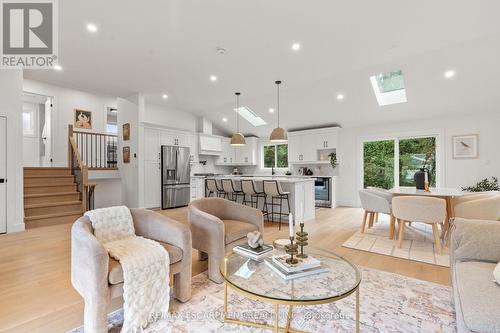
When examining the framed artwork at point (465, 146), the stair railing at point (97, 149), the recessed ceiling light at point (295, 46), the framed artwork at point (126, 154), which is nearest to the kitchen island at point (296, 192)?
the recessed ceiling light at point (295, 46)

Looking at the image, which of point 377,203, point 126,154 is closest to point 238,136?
point 377,203

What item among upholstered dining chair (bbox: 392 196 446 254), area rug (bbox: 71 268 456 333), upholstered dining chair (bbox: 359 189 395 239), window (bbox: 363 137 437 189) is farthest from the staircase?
window (bbox: 363 137 437 189)

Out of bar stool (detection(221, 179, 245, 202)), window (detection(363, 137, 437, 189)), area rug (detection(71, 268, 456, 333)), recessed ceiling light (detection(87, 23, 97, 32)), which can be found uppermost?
recessed ceiling light (detection(87, 23, 97, 32))

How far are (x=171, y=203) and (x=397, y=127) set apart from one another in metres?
6.41

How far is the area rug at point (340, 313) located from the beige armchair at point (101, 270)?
208 millimetres

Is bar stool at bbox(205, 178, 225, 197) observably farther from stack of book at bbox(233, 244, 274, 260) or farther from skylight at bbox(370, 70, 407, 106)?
skylight at bbox(370, 70, 407, 106)

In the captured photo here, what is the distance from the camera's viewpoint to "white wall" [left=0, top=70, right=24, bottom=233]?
4168 mm

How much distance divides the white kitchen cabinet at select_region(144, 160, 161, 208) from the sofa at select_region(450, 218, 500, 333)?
6.07 meters

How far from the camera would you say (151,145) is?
637cm

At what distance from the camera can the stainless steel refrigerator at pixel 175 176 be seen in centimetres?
655

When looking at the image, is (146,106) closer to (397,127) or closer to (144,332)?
(144,332)

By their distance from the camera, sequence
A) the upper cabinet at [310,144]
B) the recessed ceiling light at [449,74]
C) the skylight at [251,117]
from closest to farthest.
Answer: the recessed ceiling light at [449,74], the upper cabinet at [310,144], the skylight at [251,117]

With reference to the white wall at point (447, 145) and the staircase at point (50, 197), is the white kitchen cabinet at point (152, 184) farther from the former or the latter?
the white wall at point (447, 145)

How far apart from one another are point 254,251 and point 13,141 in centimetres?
488
